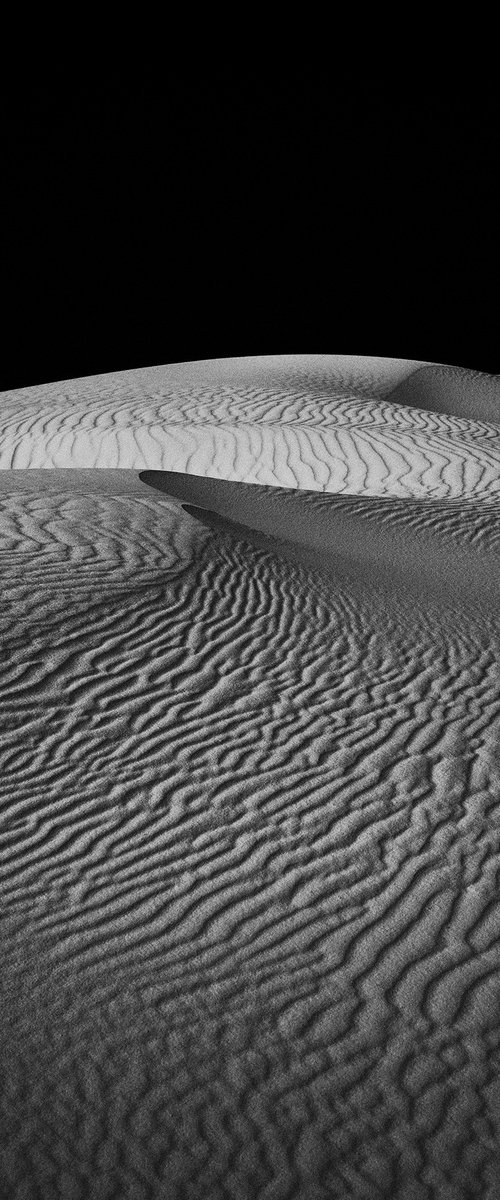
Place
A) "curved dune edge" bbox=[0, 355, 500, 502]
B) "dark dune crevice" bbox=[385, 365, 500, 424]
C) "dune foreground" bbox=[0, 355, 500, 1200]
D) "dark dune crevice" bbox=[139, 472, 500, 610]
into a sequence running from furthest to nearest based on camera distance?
1. "dark dune crevice" bbox=[385, 365, 500, 424]
2. "curved dune edge" bbox=[0, 355, 500, 502]
3. "dark dune crevice" bbox=[139, 472, 500, 610]
4. "dune foreground" bbox=[0, 355, 500, 1200]

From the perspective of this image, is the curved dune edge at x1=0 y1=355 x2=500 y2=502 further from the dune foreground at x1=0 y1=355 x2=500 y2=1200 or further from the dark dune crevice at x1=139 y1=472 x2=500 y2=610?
the dune foreground at x1=0 y1=355 x2=500 y2=1200

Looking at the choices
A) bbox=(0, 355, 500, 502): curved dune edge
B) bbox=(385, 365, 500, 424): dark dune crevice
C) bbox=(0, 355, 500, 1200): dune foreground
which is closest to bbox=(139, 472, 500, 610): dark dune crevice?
bbox=(0, 355, 500, 1200): dune foreground

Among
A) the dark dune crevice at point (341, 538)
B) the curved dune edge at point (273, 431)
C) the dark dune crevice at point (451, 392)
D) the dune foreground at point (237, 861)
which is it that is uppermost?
the dark dune crevice at point (451, 392)

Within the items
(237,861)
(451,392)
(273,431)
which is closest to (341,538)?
(273,431)

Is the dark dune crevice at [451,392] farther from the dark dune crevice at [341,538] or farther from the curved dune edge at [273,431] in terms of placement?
the dark dune crevice at [341,538]

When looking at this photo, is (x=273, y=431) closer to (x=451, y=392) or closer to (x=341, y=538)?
(x=341, y=538)

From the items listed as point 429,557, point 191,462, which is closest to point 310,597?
point 429,557

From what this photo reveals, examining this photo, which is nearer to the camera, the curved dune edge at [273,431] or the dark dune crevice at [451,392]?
the curved dune edge at [273,431]

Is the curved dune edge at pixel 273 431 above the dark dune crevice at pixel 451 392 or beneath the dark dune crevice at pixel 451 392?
beneath

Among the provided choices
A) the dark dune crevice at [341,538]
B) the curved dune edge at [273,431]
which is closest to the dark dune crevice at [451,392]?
the curved dune edge at [273,431]
